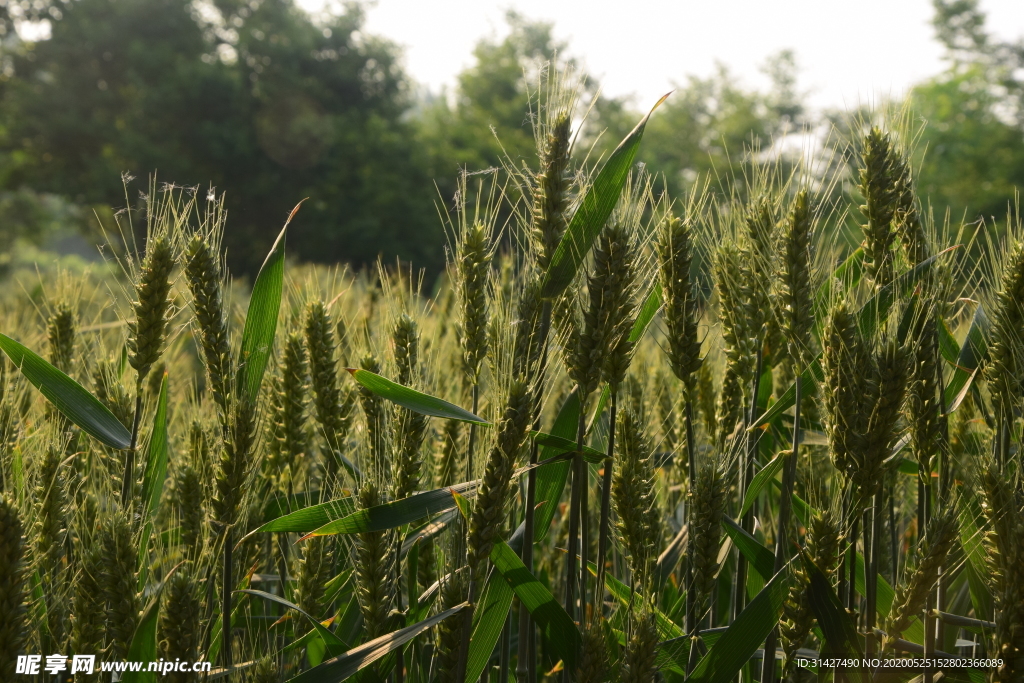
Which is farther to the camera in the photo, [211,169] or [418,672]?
[211,169]

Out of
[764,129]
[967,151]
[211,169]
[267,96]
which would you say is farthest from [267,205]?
[764,129]

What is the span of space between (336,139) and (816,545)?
2928 centimetres

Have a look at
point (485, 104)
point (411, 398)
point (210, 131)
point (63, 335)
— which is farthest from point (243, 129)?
point (411, 398)

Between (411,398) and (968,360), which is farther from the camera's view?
(968,360)

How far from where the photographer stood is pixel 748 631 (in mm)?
1612

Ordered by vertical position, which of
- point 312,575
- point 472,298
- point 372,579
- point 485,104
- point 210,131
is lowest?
point 312,575

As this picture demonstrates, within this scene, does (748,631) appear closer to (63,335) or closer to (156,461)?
(156,461)

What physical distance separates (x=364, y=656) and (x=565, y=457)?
1.89 feet

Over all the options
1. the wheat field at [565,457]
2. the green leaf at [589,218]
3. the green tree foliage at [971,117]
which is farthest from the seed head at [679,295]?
the green tree foliage at [971,117]

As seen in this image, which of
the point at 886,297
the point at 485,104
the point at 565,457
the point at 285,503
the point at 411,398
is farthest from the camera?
the point at 485,104

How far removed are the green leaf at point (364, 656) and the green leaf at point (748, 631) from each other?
587mm

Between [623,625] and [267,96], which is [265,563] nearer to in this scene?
[623,625]

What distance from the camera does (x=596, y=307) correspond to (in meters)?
1.57

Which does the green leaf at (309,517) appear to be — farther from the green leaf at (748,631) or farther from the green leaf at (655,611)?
the green leaf at (748,631)
